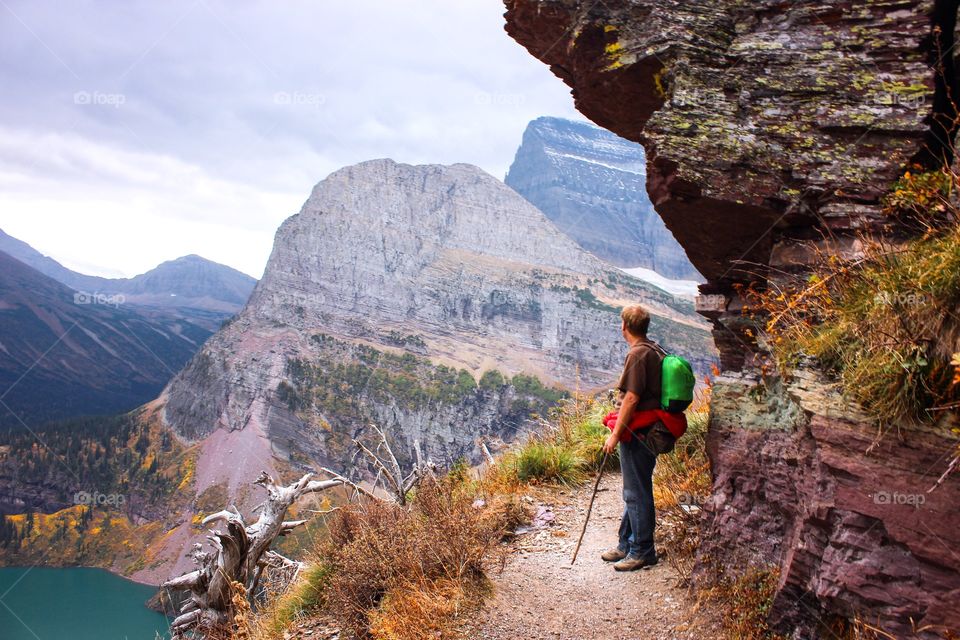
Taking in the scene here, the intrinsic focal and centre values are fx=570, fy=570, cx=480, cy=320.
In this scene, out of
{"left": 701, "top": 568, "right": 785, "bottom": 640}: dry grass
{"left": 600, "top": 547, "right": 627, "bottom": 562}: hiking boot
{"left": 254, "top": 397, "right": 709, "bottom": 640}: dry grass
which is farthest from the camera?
{"left": 600, "top": 547, "right": 627, "bottom": 562}: hiking boot

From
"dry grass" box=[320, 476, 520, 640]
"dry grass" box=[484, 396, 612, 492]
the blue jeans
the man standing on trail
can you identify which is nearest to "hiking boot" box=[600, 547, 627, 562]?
the man standing on trail

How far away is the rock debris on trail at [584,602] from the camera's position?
4.38 m

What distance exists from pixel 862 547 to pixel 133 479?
561ft

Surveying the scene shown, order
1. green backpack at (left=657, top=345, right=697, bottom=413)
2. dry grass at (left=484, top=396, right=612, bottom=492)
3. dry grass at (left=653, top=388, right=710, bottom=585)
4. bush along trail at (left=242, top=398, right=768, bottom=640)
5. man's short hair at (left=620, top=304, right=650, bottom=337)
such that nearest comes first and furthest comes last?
bush along trail at (left=242, top=398, right=768, bottom=640)
green backpack at (left=657, top=345, right=697, bottom=413)
man's short hair at (left=620, top=304, right=650, bottom=337)
dry grass at (left=653, top=388, right=710, bottom=585)
dry grass at (left=484, top=396, right=612, bottom=492)

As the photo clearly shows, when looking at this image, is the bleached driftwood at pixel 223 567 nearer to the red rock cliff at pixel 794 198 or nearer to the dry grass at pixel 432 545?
the dry grass at pixel 432 545

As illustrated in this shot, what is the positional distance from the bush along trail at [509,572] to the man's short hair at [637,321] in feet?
6.17

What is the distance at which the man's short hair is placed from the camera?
5.09m

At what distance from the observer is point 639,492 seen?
5.05 meters

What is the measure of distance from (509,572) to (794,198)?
4388mm

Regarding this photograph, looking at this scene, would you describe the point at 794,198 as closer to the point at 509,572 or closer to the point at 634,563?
the point at 634,563

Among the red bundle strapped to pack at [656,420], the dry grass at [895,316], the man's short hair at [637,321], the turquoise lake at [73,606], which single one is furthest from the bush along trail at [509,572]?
the turquoise lake at [73,606]

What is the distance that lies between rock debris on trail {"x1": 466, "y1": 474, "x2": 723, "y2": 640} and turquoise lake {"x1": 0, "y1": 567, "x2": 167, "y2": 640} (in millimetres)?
101286

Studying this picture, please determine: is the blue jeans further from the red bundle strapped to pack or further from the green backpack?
the green backpack

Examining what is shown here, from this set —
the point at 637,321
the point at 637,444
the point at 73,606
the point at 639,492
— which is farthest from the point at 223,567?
the point at 73,606
